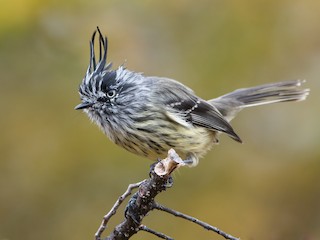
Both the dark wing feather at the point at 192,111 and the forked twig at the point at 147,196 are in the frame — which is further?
the dark wing feather at the point at 192,111

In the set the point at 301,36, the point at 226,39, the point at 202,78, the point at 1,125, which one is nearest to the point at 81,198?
the point at 1,125

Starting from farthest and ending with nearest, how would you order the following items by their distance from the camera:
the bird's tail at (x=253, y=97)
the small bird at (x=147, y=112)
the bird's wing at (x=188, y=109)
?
the bird's tail at (x=253, y=97) < the bird's wing at (x=188, y=109) < the small bird at (x=147, y=112)

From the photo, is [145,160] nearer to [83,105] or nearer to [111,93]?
[111,93]

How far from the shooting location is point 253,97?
6898 mm

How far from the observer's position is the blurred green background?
584 centimetres

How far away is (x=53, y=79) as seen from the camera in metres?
6.06

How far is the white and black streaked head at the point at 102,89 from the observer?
17.6ft

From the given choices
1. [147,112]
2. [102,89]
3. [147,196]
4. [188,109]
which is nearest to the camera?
[147,196]

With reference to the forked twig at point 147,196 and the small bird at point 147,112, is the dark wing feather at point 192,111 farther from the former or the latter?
the forked twig at point 147,196

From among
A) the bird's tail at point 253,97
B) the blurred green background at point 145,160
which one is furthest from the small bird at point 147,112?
the bird's tail at point 253,97

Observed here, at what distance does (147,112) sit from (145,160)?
606 mm

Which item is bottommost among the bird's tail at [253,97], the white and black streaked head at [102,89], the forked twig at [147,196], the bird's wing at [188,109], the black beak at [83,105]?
the forked twig at [147,196]

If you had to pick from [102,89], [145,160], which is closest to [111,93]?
[102,89]

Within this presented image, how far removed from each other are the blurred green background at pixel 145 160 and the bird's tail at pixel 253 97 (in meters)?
0.25
